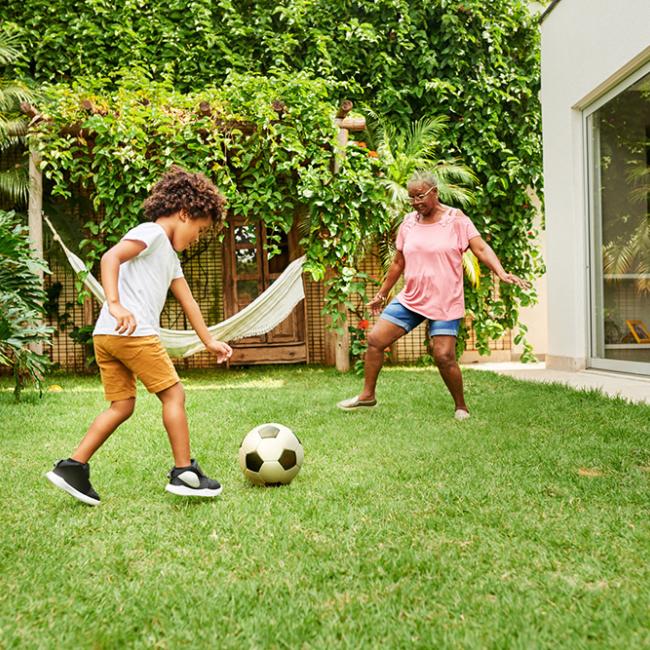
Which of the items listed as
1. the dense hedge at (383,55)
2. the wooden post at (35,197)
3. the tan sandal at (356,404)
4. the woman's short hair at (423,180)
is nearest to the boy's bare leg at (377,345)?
the tan sandal at (356,404)

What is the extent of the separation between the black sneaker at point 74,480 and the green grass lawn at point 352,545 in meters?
0.06

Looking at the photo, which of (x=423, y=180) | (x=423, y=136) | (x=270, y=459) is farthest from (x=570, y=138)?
(x=270, y=459)

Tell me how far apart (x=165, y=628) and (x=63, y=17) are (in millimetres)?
8049

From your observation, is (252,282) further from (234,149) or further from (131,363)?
(131,363)

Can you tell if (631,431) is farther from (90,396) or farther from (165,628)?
(90,396)

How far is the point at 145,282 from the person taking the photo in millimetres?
2465

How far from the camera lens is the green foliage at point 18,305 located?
478cm

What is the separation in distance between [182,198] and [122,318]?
54cm

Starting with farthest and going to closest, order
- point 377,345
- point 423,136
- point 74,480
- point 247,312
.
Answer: point 423,136
point 247,312
point 377,345
point 74,480

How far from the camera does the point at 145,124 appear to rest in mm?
6336

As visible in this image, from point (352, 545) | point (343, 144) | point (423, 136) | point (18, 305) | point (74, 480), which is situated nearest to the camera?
point (352, 545)

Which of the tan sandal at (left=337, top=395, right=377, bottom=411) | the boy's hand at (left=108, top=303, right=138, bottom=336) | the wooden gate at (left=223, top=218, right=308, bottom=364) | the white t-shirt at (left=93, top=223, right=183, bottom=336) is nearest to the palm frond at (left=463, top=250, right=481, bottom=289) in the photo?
the wooden gate at (left=223, top=218, right=308, bottom=364)

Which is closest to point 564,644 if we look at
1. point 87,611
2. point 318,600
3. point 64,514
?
point 318,600

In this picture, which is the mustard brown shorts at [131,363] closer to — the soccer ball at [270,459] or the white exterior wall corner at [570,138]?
the soccer ball at [270,459]
